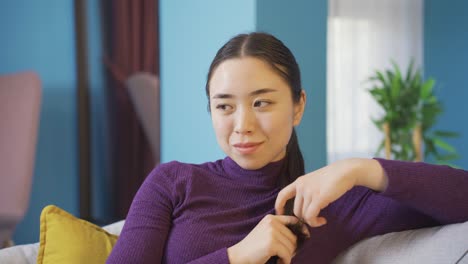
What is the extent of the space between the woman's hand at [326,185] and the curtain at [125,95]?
1816mm

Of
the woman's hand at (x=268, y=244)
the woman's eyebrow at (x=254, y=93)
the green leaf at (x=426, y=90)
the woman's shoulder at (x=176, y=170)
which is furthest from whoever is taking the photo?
the green leaf at (x=426, y=90)

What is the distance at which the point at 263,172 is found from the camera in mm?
1197

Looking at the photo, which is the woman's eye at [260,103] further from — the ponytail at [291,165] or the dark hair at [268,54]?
the ponytail at [291,165]

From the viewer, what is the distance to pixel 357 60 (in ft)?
14.7

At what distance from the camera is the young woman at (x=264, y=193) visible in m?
1.02

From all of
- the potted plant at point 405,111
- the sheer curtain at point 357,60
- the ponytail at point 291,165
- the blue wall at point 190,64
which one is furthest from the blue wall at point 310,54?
the sheer curtain at point 357,60

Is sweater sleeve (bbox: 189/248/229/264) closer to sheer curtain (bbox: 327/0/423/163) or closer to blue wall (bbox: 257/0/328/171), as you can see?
blue wall (bbox: 257/0/328/171)

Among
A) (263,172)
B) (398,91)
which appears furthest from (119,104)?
(263,172)

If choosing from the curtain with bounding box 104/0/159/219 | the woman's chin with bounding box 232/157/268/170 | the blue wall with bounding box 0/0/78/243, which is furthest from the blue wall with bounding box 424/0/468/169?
the woman's chin with bounding box 232/157/268/170

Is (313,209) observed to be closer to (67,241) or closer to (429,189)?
(429,189)

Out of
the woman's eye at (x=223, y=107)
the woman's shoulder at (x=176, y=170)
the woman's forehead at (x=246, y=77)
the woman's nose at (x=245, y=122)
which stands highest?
the woman's forehead at (x=246, y=77)

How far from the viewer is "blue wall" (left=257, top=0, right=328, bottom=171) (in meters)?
2.03

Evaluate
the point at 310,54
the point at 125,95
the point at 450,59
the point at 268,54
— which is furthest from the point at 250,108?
the point at 450,59

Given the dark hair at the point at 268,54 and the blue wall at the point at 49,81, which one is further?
the blue wall at the point at 49,81
